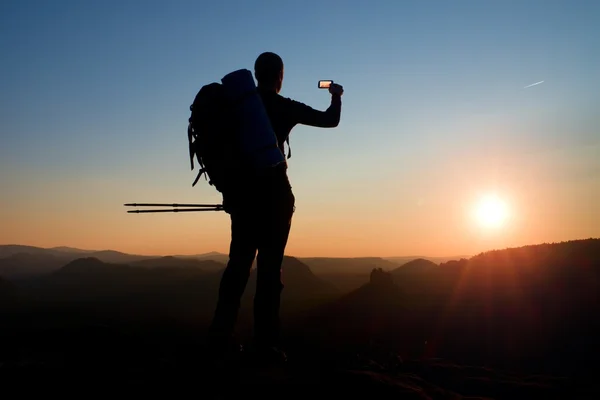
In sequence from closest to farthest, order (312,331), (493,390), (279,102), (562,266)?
1. (279,102)
2. (493,390)
3. (562,266)
4. (312,331)

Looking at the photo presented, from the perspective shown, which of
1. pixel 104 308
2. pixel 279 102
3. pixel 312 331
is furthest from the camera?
pixel 104 308

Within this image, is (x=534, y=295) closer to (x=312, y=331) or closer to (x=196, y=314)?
(x=312, y=331)

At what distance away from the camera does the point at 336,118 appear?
18.5 feet

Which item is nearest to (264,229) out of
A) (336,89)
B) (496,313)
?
(336,89)

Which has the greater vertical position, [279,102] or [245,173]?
[279,102]

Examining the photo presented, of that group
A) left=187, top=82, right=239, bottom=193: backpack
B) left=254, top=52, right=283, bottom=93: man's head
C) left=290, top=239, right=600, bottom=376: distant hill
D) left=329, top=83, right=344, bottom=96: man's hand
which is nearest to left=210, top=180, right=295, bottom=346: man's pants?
left=187, top=82, right=239, bottom=193: backpack

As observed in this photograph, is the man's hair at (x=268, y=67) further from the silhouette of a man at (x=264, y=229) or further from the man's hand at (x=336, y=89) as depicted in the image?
the man's hand at (x=336, y=89)

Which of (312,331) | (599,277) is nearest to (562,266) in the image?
(599,277)

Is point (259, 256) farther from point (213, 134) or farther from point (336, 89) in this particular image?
point (336, 89)

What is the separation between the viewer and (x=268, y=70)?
5355mm

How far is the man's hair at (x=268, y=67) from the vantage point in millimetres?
5340

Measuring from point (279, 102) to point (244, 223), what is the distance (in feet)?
4.99

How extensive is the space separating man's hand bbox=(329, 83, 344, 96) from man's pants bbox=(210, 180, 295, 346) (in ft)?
4.87

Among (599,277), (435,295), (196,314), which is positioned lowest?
(196,314)
